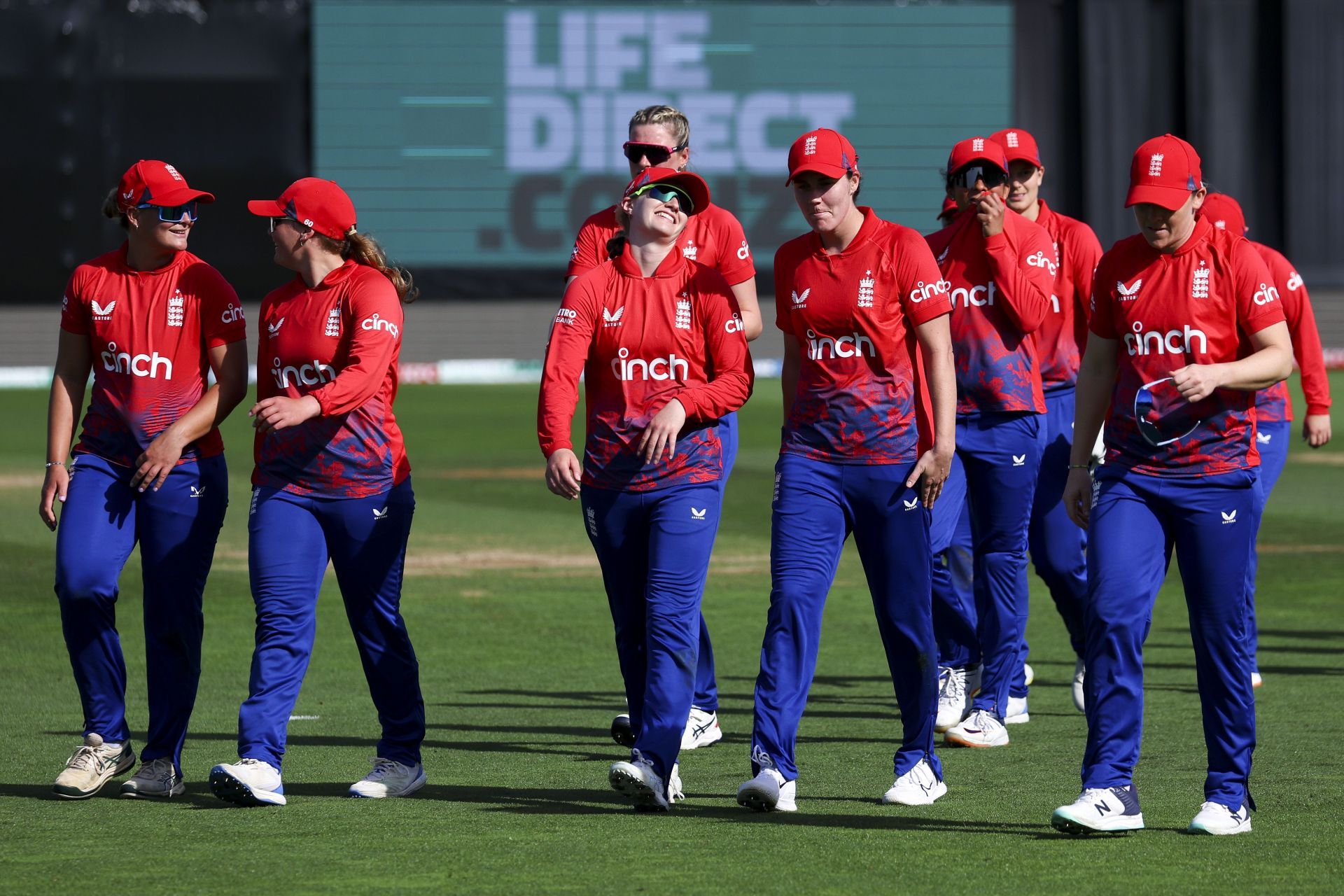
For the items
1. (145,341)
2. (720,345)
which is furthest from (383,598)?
(720,345)

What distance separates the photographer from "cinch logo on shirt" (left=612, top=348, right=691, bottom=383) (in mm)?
6559

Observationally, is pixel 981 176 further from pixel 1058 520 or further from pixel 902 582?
pixel 902 582

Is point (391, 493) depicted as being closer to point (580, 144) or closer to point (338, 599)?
point (338, 599)

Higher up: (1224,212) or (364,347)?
(1224,212)

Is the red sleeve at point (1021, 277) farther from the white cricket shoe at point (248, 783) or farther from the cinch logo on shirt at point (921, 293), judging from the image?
the white cricket shoe at point (248, 783)

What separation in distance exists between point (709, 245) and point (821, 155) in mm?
1648

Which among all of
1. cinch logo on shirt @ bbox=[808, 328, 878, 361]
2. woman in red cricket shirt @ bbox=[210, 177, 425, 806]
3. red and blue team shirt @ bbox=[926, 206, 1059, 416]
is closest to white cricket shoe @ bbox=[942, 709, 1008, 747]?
red and blue team shirt @ bbox=[926, 206, 1059, 416]

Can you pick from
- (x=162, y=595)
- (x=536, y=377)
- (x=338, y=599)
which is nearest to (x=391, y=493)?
(x=162, y=595)

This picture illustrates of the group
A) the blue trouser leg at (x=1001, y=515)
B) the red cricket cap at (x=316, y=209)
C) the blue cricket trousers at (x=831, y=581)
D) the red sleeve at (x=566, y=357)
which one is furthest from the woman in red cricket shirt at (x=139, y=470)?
the blue trouser leg at (x=1001, y=515)

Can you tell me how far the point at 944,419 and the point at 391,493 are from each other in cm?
175

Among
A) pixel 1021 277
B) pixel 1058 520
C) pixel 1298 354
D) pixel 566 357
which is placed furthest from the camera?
pixel 1298 354

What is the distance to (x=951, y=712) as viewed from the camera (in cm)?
842

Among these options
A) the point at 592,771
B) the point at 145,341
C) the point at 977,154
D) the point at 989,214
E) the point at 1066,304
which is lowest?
the point at 592,771

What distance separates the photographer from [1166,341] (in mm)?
6172
